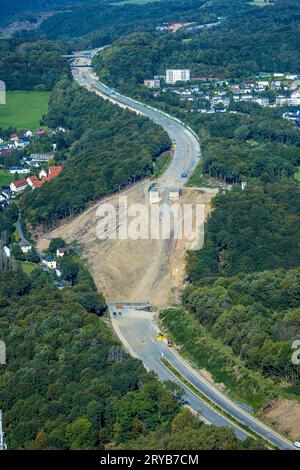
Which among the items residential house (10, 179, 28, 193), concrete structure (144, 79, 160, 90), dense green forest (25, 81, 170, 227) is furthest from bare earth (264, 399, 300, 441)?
concrete structure (144, 79, 160, 90)

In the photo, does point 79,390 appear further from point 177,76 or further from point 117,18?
point 117,18

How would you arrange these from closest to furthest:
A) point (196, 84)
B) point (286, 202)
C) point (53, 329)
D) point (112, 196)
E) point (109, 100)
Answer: point (53, 329) → point (286, 202) → point (112, 196) → point (109, 100) → point (196, 84)

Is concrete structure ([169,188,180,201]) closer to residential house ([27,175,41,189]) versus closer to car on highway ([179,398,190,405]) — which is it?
residential house ([27,175,41,189])

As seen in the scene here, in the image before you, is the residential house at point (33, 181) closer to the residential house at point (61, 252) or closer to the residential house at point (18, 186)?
the residential house at point (18, 186)
